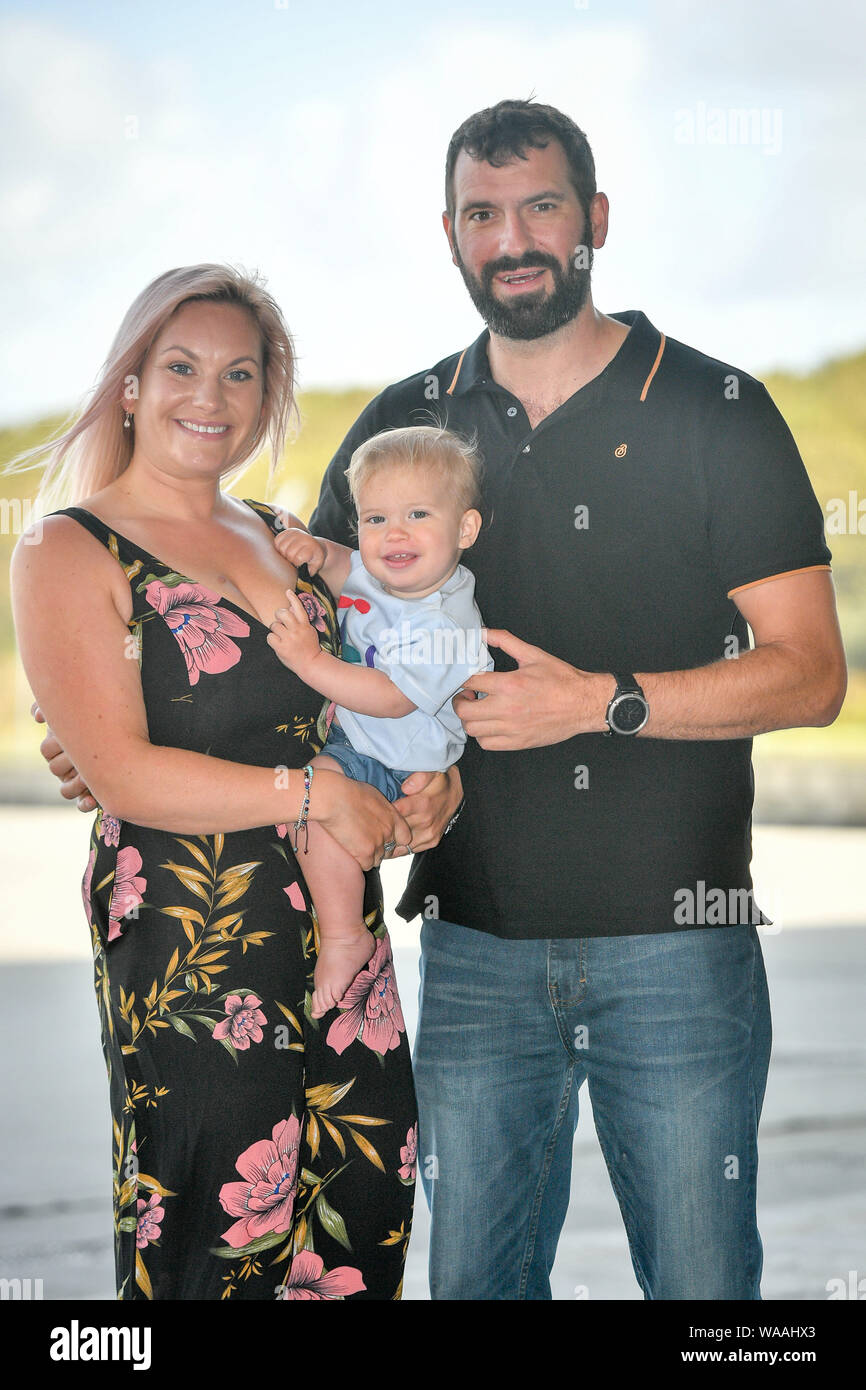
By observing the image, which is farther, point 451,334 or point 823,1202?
point 451,334

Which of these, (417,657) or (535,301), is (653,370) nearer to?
(535,301)

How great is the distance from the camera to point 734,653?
2090mm

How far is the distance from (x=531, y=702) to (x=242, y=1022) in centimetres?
61

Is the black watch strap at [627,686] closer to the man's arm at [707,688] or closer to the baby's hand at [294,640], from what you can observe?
the man's arm at [707,688]

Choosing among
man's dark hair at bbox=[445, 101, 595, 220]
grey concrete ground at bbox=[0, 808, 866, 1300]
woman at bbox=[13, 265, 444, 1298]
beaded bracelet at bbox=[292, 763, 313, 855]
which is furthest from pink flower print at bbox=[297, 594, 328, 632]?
grey concrete ground at bbox=[0, 808, 866, 1300]

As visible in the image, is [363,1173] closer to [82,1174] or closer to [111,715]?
[111,715]

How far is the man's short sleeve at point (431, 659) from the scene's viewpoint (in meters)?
1.88

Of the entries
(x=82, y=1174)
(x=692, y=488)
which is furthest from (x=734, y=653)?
(x=82, y=1174)

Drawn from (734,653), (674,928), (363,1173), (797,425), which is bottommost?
(363,1173)

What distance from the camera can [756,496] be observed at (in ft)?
6.47

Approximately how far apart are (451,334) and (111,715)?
30.1ft

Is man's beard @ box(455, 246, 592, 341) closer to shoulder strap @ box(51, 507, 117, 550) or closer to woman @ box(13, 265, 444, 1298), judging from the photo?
woman @ box(13, 265, 444, 1298)

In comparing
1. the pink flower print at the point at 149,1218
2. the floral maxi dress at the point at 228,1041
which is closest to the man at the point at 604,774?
the floral maxi dress at the point at 228,1041

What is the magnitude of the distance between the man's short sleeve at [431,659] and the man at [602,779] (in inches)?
1.6
